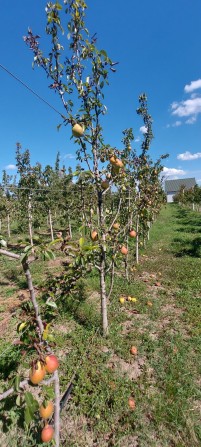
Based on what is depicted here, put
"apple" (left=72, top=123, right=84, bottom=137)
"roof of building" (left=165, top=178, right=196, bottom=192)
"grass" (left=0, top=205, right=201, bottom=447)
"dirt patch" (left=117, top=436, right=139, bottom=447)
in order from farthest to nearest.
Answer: "roof of building" (left=165, top=178, right=196, bottom=192), "apple" (left=72, top=123, right=84, bottom=137), "grass" (left=0, top=205, right=201, bottom=447), "dirt patch" (left=117, top=436, right=139, bottom=447)

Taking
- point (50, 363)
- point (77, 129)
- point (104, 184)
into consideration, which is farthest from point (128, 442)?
point (77, 129)

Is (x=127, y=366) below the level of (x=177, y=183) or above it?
below

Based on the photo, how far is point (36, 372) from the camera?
1786 mm

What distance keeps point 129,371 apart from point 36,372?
227 centimetres

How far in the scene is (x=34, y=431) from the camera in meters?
2.67

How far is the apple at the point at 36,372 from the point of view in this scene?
178 cm

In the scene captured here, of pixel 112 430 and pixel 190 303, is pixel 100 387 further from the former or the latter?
pixel 190 303

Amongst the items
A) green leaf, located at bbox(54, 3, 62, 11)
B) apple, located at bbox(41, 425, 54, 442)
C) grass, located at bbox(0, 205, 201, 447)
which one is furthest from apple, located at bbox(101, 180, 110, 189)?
apple, located at bbox(41, 425, 54, 442)

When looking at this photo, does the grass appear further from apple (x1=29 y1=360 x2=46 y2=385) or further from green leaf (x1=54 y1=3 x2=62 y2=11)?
green leaf (x1=54 y1=3 x2=62 y2=11)

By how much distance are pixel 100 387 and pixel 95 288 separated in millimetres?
3318

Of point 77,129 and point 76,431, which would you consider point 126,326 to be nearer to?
point 76,431

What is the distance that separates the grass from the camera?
272 cm

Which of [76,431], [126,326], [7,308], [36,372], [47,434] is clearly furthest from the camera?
[7,308]

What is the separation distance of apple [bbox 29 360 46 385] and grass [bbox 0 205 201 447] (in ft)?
3.14
